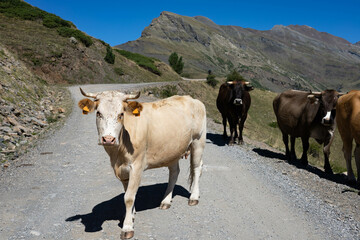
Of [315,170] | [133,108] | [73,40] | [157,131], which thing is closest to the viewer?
[133,108]

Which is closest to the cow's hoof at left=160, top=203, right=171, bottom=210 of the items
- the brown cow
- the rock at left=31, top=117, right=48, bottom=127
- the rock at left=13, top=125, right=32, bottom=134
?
the brown cow

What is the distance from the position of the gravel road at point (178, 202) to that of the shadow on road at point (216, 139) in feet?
8.86

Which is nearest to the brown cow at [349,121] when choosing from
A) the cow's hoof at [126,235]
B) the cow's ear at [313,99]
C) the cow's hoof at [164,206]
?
the cow's ear at [313,99]

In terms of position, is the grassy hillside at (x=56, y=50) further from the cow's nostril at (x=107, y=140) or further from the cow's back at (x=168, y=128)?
the cow's nostril at (x=107, y=140)

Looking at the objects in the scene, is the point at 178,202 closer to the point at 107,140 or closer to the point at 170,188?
the point at 170,188

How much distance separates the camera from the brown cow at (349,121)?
7.35 m

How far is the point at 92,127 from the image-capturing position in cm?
1235

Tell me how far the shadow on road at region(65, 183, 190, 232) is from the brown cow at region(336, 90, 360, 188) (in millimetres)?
4857

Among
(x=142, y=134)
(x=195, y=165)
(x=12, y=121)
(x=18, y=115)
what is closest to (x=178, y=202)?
(x=195, y=165)

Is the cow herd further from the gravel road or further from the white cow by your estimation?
the gravel road

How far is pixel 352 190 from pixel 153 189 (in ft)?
16.3

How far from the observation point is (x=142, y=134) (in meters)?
4.47

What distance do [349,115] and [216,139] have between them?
571 cm

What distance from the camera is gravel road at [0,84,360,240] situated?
4516mm
